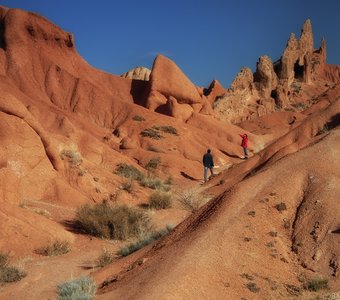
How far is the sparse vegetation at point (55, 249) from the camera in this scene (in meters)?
13.2

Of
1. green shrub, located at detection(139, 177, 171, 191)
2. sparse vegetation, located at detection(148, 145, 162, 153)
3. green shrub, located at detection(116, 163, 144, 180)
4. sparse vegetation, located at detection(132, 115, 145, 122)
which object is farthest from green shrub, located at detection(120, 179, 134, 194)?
sparse vegetation, located at detection(132, 115, 145, 122)

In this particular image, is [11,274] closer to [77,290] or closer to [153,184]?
[77,290]

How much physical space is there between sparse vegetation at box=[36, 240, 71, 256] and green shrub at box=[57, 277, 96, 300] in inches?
189

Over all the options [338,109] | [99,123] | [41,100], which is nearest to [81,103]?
[99,123]

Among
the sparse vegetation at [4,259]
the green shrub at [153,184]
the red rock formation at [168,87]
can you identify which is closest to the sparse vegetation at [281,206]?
the sparse vegetation at [4,259]

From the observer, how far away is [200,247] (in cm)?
819

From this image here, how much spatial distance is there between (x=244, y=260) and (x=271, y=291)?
80cm

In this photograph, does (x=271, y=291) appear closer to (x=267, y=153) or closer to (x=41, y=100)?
(x=267, y=153)

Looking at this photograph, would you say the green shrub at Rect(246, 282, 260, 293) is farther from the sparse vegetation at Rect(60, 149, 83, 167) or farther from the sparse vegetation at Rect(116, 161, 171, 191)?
the sparse vegetation at Rect(116, 161, 171, 191)

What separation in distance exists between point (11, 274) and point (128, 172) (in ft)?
56.4

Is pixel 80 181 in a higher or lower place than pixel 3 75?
lower

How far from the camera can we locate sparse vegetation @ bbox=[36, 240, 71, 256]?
43.4ft

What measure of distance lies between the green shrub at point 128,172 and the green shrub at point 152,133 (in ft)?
37.9

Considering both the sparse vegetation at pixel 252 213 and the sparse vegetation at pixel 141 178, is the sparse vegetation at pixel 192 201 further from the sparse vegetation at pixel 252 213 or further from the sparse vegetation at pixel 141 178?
the sparse vegetation at pixel 252 213
